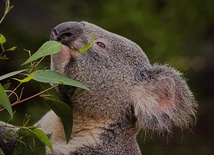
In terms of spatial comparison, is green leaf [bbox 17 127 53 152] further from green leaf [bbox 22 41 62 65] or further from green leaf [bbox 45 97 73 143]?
green leaf [bbox 22 41 62 65]

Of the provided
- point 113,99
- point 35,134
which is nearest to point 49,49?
point 35,134

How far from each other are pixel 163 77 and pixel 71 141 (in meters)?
0.65

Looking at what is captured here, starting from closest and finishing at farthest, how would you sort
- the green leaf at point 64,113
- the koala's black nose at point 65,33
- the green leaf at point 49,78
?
1. the green leaf at point 49,78
2. the green leaf at point 64,113
3. the koala's black nose at point 65,33

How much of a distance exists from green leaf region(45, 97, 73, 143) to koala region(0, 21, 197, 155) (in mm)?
184

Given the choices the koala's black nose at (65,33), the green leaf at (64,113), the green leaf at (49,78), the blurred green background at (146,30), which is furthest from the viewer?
the blurred green background at (146,30)

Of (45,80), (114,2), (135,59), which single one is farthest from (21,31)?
(45,80)

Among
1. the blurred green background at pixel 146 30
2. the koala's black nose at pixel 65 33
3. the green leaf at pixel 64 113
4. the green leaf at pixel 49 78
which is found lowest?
the green leaf at pixel 64 113

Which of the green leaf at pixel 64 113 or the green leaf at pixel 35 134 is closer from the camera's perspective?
the green leaf at pixel 35 134

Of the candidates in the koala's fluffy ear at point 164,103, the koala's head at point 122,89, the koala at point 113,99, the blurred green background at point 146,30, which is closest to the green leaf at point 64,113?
the koala at point 113,99

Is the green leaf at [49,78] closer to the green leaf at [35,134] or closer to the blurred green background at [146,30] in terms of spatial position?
the green leaf at [35,134]

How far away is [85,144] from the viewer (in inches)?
146

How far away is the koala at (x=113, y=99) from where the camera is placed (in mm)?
3762

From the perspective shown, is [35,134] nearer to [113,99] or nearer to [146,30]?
[113,99]

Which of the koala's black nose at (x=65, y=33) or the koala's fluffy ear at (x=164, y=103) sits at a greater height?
the koala's black nose at (x=65, y=33)
